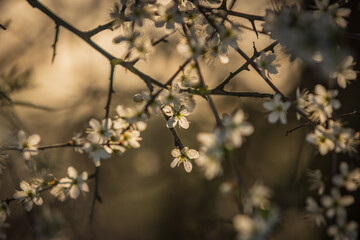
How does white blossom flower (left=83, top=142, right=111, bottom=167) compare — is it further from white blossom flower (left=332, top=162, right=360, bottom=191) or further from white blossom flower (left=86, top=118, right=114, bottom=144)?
white blossom flower (left=332, top=162, right=360, bottom=191)

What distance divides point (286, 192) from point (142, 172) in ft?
15.4

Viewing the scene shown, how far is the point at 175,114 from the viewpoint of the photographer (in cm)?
→ 124

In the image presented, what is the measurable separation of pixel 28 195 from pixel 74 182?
0.75 ft

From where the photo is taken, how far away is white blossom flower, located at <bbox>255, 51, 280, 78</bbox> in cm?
125

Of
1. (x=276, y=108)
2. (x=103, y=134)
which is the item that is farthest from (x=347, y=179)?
(x=103, y=134)

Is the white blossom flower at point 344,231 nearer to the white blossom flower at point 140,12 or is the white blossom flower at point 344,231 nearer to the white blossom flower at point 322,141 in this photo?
the white blossom flower at point 322,141

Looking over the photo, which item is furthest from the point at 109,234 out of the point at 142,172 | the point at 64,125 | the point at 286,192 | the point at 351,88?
the point at 351,88

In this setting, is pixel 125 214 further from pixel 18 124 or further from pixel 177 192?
pixel 18 124

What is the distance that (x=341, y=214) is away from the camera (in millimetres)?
1110

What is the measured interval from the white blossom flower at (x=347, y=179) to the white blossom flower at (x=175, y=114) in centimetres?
65

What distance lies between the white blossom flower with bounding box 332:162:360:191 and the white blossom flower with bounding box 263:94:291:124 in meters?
0.33

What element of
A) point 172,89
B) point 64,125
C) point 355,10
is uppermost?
point 64,125

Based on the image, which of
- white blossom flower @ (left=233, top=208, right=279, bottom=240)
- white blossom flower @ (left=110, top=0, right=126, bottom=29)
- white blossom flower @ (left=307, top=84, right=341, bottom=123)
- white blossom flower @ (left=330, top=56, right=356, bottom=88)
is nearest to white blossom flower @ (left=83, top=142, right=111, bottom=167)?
white blossom flower @ (left=110, top=0, right=126, bottom=29)

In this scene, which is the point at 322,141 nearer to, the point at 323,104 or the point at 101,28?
the point at 323,104
